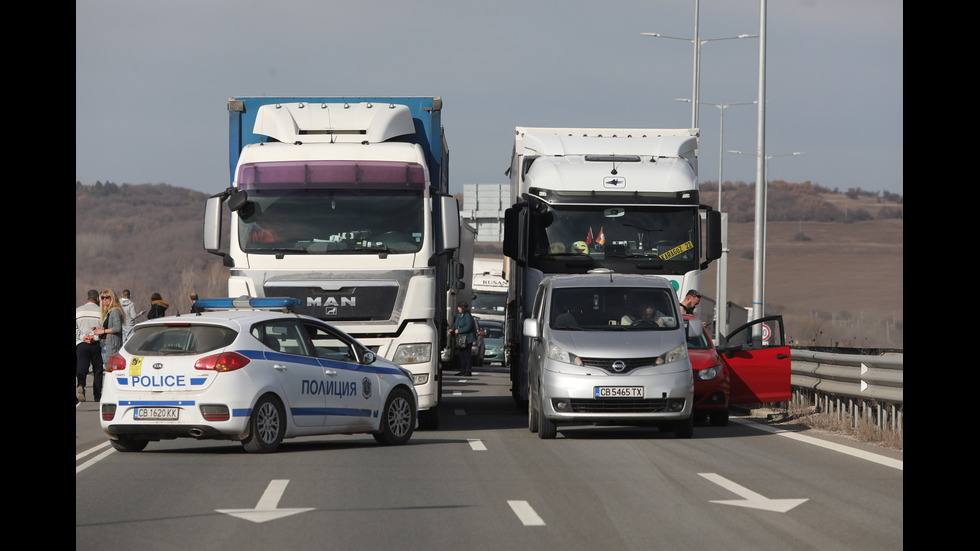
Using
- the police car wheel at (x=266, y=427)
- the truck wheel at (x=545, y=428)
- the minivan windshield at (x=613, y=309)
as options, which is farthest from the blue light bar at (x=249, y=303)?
the minivan windshield at (x=613, y=309)

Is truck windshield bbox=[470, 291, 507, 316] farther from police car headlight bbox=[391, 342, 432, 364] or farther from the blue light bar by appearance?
the blue light bar

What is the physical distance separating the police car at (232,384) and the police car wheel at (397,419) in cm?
34

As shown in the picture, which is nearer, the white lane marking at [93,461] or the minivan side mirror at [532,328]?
the white lane marking at [93,461]

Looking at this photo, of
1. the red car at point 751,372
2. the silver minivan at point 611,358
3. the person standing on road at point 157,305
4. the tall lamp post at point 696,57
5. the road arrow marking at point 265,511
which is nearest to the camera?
the road arrow marking at point 265,511

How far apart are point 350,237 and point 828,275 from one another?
13079 cm

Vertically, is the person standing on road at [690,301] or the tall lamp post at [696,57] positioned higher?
the tall lamp post at [696,57]

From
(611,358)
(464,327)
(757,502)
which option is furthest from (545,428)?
(464,327)

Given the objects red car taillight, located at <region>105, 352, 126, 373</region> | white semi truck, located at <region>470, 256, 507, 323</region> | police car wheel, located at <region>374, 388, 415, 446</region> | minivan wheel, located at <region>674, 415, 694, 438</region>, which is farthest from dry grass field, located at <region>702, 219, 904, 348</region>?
red car taillight, located at <region>105, 352, 126, 373</region>

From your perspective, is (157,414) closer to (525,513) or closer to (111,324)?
(525,513)

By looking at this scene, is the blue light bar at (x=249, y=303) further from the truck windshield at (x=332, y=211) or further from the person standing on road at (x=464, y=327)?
the person standing on road at (x=464, y=327)

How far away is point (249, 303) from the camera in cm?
1620

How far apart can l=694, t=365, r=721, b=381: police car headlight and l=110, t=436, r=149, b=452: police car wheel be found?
24.5 ft

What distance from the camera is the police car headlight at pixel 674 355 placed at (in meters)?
16.6

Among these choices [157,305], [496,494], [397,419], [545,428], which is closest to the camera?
[496,494]
